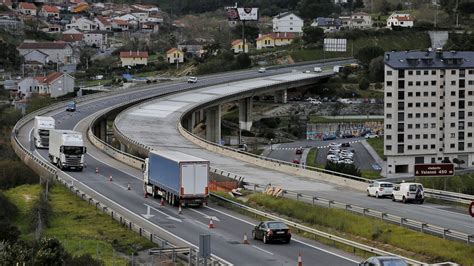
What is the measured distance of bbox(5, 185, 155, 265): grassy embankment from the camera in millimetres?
30359

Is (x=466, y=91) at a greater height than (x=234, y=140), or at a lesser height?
greater

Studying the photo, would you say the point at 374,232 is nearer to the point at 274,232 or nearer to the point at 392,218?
the point at 392,218

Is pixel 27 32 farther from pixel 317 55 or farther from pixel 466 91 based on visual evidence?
pixel 466 91

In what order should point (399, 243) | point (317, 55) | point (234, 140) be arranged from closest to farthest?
point (399, 243)
point (234, 140)
point (317, 55)

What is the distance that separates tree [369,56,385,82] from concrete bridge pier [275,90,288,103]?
1203 centimetres

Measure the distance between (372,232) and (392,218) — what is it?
87.2 inches

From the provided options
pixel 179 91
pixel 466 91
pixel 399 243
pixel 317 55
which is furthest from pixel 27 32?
pixel 399 243

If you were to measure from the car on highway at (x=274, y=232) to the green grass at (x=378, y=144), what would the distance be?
5488cm

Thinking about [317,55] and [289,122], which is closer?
[289,122]

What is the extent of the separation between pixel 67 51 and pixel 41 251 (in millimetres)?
141772

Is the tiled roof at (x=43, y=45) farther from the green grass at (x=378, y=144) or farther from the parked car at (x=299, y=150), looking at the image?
the parked car at (x=299, y=150)

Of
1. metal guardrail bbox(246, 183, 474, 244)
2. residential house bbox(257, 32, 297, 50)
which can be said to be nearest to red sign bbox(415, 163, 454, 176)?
metal guardrail bbox(246, 183, 474, 244)

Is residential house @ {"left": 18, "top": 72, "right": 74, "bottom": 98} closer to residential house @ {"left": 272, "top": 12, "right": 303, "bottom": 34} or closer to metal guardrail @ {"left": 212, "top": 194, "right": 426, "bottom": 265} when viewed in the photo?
residential house @ {"left": 272, "top": 12, "right": 303, "bottom": 34}

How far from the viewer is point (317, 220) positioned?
113ft
